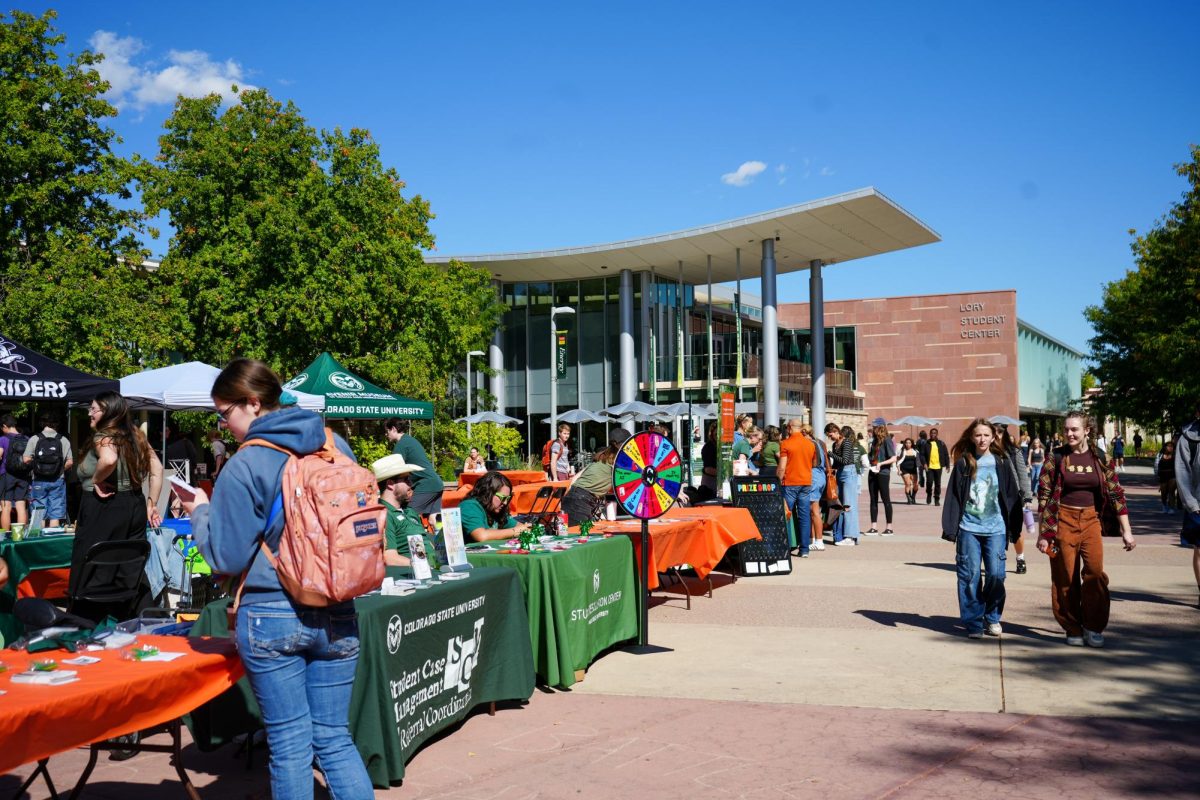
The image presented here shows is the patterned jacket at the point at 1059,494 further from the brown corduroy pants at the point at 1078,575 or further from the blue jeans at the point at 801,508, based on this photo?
the blue jeans at the point at 801,508

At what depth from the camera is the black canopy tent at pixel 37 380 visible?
1134 centimetres

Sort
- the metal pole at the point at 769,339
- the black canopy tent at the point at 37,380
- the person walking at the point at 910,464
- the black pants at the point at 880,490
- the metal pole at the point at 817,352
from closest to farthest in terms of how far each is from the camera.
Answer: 1. the black canopy tent at the point at 37,380
2. the black pants at the point at 880,490
3. the person walking at the point at 910,464
4. the metal pole at the point at 769,339
5. the metal pole at the point at 817,352

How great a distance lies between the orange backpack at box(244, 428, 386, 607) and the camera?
3354mm

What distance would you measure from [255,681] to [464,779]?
1.80 meters

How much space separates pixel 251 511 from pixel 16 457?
12.9m

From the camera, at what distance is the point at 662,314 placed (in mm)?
48031

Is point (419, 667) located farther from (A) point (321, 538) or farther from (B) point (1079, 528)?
(B) point (1079, 528)

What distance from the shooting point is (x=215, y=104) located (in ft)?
103

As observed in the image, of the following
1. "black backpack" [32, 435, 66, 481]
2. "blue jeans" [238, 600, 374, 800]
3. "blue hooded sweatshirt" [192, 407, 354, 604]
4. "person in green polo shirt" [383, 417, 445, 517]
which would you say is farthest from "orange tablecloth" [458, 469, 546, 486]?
"blue hooded sweatshirt" [192, 407, 354, 604]

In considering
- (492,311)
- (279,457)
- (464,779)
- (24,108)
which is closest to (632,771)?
(464,779)

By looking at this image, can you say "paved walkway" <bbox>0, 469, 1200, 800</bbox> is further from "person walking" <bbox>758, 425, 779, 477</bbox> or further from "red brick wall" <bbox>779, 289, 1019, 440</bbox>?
"red brick wall" <bbox>779, 289, 1019, 440</bbox>

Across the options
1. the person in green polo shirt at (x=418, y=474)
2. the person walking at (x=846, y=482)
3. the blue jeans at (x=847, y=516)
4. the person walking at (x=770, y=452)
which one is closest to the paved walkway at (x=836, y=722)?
the person in green polo shirt at (x=418, y=474)

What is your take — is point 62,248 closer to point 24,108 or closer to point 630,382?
point 24,108

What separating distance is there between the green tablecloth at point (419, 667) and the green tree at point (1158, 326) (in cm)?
1868
